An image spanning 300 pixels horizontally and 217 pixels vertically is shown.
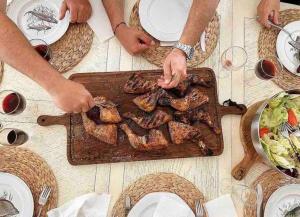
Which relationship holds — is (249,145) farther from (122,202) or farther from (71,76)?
(71,76)

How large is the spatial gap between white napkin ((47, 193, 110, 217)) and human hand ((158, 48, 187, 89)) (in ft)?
1.84

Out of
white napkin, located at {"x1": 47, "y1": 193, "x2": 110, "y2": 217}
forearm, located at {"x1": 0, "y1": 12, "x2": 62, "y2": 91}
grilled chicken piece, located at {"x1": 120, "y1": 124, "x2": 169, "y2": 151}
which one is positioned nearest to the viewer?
forearm, located at {"x1": 0, "y1": 12, "x2": 62, "y2": 91}

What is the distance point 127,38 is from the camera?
1625 mm

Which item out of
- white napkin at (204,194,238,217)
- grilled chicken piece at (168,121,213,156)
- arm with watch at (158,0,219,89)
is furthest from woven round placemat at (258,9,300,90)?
white napkin at (204,194,238,217)

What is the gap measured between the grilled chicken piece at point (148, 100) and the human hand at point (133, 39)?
0.22 m

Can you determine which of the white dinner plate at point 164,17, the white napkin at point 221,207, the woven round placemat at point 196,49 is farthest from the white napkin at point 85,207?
the white dinner plate at point 164,17

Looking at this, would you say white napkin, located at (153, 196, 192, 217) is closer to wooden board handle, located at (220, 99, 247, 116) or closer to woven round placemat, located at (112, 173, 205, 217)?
woven round placemat, located at (112, 173, 205, 217)

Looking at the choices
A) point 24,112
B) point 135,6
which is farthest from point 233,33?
point 24,112

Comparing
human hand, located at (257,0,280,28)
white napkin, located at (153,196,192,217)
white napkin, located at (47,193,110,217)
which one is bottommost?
→ white napkin, located at (47,193,110,217)

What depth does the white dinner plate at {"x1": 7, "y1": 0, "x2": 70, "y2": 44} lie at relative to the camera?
5.28 ft

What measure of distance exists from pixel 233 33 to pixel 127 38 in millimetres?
528

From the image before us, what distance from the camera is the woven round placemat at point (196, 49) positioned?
1.66m

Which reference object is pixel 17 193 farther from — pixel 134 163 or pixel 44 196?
pixel 134 163

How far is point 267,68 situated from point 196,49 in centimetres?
34
